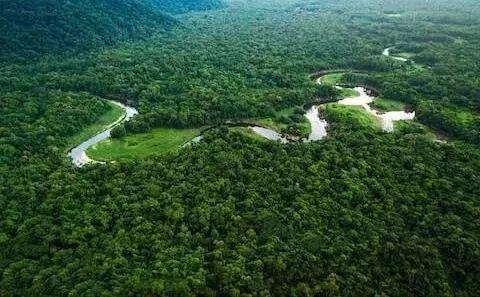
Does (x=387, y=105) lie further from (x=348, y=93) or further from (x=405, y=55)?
(x=405, y=55)

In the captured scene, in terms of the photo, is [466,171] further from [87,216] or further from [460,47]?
[460,47]

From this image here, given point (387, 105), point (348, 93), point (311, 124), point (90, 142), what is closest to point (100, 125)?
point (90, 142)

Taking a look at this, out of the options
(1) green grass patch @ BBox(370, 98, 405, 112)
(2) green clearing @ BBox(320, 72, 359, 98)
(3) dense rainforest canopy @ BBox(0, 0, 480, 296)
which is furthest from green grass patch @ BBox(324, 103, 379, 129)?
(2) green clearing @ BBox(320, 72, 359, 98)

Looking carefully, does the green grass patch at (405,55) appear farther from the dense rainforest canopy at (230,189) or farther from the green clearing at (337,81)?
the green clearing at (337,81)

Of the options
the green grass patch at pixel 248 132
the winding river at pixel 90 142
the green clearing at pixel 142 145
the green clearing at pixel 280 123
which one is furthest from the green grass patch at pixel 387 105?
the winding river at pixel 90 142

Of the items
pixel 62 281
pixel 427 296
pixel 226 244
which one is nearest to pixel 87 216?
pixel 62 281

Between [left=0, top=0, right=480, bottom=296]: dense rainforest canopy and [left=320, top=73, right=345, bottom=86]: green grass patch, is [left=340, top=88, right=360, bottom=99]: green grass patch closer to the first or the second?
[left=0, top=0, right=480, bottom=296]: dense rainforest canopy
